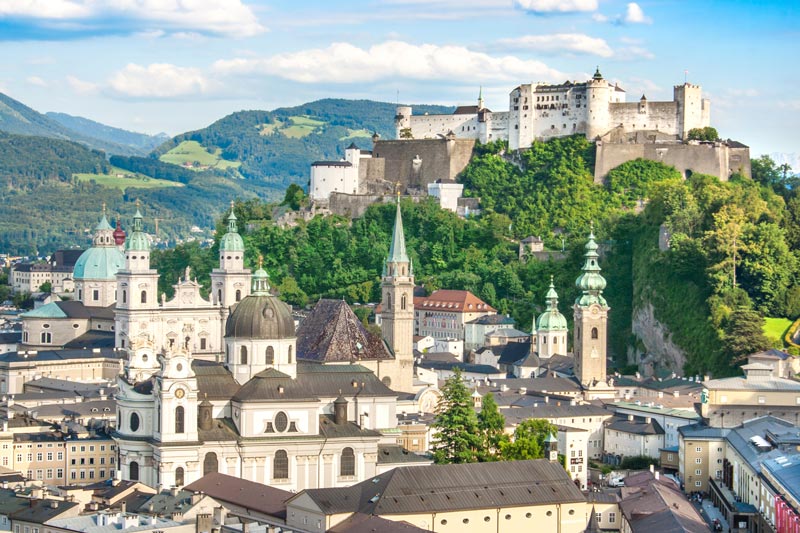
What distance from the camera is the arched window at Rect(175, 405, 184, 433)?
67938 millimetres

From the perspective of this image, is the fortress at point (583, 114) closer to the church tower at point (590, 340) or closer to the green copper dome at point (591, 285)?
the green copper dome at point (591, 285)

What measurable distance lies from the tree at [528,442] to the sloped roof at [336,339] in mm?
10174

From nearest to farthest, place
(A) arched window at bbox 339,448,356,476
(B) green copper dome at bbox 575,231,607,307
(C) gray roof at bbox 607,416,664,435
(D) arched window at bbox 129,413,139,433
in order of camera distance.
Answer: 1. (D) arched window at bbox 129,413,139,433
2. (A) arched window at bbox 339,448,356,476
3. (C) gray roof at bbox 607,416,664,435
4. (B) green copper dome at bbox 575,231,607,307

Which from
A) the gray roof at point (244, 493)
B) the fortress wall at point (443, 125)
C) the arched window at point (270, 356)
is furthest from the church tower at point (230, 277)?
the gray roof at point (244, 493)

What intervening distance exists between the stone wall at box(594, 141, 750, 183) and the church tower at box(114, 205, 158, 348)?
37.6 m

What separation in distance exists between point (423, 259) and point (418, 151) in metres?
9.76

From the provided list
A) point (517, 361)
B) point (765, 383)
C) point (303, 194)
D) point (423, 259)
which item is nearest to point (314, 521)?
point (765, 383)

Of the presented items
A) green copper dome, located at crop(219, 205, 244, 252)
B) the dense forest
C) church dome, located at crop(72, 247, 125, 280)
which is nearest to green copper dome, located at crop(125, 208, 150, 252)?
green copper dome, located at crop(219, 205, 244, 252)

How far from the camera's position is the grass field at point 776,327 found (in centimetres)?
9656

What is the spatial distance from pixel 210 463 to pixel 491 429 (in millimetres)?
13454

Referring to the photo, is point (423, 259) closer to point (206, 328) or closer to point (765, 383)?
point (206, 328)

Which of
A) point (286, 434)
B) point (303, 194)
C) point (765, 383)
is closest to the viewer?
point (286, 434)

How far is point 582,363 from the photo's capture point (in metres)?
96.8

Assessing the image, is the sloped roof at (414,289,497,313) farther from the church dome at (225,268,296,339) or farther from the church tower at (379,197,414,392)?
the church dome at (225,268,296,339)
